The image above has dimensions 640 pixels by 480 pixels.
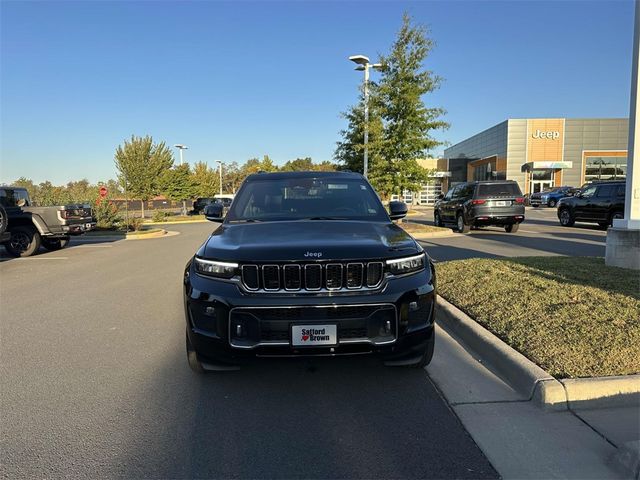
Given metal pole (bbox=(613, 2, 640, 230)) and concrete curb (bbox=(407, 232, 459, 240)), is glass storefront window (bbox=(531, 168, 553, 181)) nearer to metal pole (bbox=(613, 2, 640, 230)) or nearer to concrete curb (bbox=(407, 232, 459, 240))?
concrete curb (bbox=(407, 232, 459, 240))

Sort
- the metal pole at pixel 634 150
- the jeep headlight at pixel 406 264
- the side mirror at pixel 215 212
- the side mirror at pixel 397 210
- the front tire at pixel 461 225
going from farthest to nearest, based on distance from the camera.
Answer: the front tire at pixel 461 225, the metal pole at pixel 634 150, the side mirror at pixel 215 212, the side mirror at pixel 397 210, the jeep headlight at pixel 406 264

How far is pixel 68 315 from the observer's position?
20.4ft

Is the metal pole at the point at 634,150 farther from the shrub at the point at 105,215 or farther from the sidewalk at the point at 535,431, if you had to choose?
the shrub at the point at 105,215

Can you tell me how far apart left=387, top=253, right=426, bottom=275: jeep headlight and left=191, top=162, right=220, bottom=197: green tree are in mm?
41997

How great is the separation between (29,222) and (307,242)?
1258cm

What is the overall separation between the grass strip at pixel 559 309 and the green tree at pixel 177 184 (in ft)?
113

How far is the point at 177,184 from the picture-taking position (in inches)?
1591

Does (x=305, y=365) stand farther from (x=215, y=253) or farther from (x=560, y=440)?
(x=560, y=440)

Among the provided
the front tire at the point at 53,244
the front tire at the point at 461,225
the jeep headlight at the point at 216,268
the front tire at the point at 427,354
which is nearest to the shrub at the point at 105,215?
the front tire at the point at 53,244

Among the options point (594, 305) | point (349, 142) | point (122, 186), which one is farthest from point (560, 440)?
point (122, 186)

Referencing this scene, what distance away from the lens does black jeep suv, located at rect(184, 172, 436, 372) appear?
3156mm

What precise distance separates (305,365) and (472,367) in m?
1.48

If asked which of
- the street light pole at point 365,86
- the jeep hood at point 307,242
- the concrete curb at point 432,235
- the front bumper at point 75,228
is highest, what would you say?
the street light pole at point 365,86

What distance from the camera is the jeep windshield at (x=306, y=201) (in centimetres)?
459
